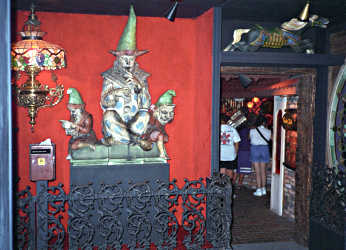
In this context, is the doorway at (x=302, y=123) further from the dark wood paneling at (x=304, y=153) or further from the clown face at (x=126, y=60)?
the clown face at (x=126, y=60)

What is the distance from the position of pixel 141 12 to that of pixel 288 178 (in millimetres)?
3822

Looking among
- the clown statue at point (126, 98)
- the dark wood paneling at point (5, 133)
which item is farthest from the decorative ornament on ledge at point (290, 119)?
the dark wood paneling at point (5, 133)

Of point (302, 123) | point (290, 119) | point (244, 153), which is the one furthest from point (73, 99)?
point (244, 153)

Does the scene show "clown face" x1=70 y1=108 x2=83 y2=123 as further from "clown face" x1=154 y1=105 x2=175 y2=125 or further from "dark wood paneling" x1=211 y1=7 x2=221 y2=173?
"dark wood paneling" x1=211 y1=7 x2=221 y2=173

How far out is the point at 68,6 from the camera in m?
4.27

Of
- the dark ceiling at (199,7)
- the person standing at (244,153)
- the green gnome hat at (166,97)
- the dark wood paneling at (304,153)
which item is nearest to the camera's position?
the dark ceiling at (199,7)

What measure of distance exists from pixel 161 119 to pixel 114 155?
2.59 ft

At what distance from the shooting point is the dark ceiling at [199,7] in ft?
13.5

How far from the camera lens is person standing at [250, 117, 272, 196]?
8.05 meters

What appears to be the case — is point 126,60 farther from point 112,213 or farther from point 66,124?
point 112,213

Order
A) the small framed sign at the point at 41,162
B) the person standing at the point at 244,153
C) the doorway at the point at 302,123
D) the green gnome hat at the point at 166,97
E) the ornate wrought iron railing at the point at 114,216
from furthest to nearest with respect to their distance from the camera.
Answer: the person standing at the point at 244,153, the doorway at the point at 302,123, the green gnome hat at the point at 166,97, the small framed sign at the point at 41,162, the ornate wrought iron railing at the point at 114,216

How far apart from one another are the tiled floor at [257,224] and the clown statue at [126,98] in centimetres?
234

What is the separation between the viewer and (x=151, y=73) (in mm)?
4844

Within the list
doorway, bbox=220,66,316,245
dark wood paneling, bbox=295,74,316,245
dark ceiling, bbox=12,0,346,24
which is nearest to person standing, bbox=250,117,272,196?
doorway, bbox=220,66,316,245
